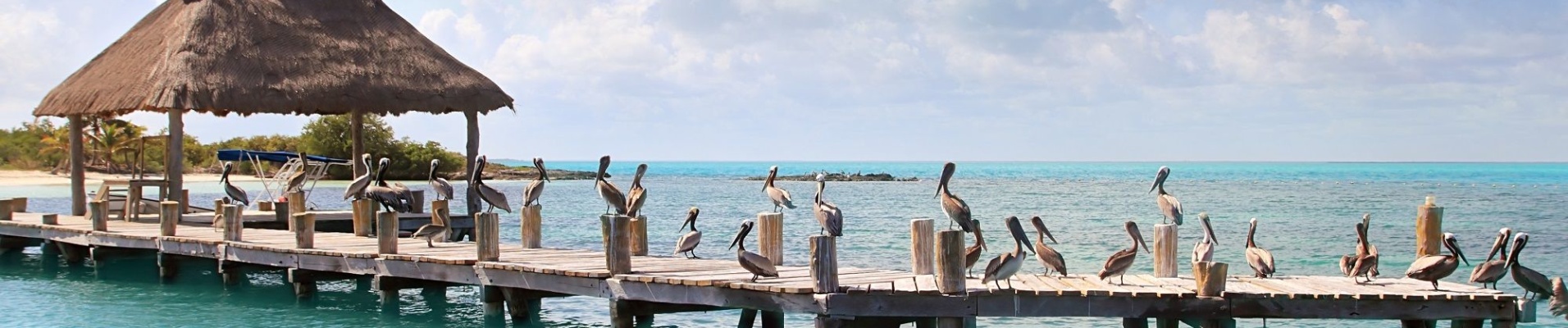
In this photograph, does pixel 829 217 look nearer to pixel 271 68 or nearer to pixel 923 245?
pixel 923 245

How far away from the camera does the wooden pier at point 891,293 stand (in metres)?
9.41

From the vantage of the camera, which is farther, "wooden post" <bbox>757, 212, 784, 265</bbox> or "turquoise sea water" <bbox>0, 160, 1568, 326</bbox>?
"turquoise sea water" <bbox>0, 160, 1568, 326</bbox>

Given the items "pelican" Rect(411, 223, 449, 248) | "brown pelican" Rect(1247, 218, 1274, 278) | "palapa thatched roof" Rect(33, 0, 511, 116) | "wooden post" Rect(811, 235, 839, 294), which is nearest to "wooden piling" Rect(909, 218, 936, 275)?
"wooden post" Rect(811, 235, 839, 294)

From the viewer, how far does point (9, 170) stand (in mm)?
52156

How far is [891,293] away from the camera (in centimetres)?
947

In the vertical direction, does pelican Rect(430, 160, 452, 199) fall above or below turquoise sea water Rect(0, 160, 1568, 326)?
above

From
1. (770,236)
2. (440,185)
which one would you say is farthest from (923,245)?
(440,185)

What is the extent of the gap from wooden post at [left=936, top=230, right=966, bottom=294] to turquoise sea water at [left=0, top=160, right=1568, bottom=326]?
4.52 metres

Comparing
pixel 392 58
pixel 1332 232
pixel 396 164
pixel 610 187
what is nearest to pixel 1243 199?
pixel 1332 232

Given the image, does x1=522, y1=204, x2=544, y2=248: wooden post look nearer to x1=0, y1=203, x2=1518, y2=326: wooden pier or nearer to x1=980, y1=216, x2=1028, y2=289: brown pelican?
x1=0, y1=203, x2=1518, y2=326: wooden pier

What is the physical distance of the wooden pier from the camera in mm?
9414

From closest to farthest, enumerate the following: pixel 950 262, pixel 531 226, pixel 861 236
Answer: pixel 950 262 → pixel 531 226 → pixel 861 236

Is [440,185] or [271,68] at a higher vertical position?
[271,68]

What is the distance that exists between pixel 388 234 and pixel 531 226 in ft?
4.46
